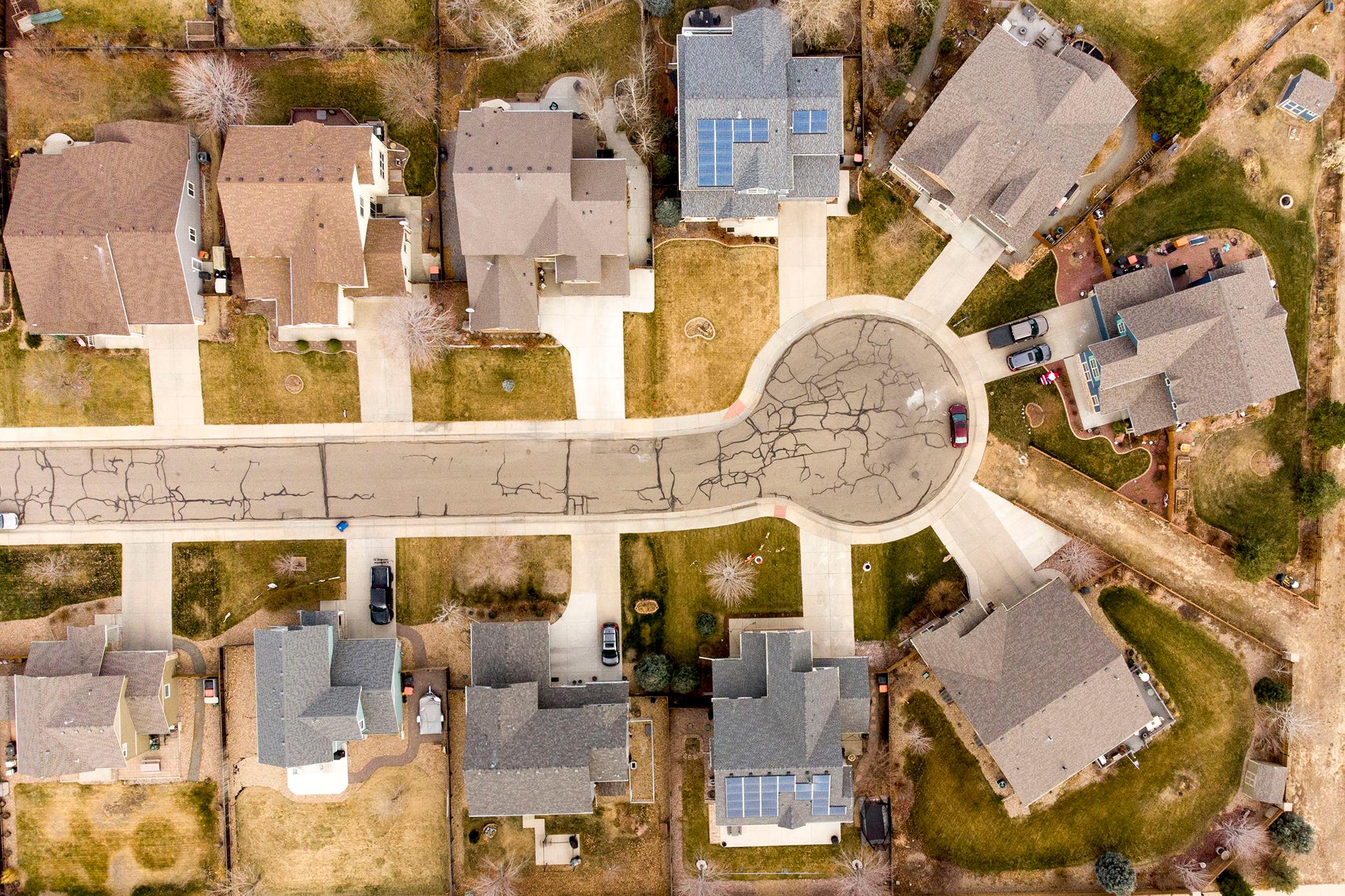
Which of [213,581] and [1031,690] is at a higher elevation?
[213,581]

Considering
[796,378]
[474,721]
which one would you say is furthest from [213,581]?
[796,378]

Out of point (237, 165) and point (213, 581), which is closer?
point (237, 165)

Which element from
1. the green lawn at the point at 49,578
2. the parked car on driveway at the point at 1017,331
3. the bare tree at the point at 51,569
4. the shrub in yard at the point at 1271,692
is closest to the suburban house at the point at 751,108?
the parked car on driveway at the point at 1017,331

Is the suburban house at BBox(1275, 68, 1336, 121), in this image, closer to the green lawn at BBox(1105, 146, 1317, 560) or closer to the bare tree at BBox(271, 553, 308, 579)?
the green lawn at BBox(1105, 146, 1317, 560)

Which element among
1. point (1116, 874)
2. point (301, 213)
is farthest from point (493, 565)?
point (1116, 874)

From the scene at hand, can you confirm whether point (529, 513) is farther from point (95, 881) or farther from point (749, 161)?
point (95, 881)

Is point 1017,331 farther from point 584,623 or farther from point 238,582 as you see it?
point 238,582

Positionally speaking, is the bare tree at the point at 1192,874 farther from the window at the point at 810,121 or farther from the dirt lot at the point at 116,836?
the dirt lot at the point at 116,836
